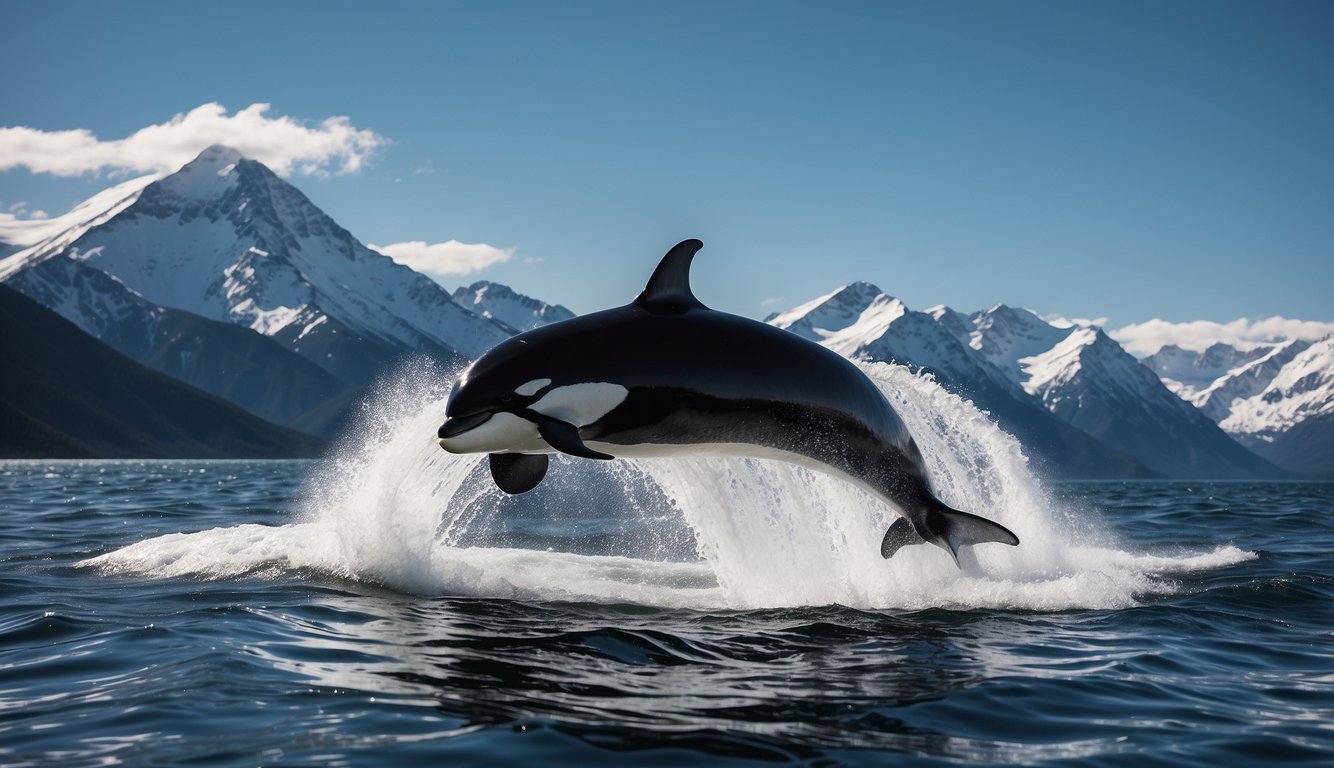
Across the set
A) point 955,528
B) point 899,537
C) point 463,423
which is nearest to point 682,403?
point 463,423

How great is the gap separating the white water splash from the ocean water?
0.19 feet

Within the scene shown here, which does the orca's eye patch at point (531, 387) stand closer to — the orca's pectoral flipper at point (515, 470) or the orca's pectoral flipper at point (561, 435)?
the orca's pectoral flipper at point (561, 435)

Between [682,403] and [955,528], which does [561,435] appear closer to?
[682,403]

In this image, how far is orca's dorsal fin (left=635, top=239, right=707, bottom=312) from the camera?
11.9 metres

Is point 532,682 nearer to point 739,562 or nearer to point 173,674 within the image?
point 173,674

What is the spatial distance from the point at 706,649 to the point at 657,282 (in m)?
3.74

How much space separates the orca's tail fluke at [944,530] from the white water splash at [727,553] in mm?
899

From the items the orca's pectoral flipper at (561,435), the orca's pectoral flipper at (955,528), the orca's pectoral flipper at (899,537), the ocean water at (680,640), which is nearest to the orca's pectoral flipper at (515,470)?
the orca's pectoral flipper at (561,435)

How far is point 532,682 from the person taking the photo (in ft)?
29.7

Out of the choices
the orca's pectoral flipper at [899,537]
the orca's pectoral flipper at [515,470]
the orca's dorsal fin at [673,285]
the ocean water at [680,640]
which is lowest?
the ocean water at [680,640]

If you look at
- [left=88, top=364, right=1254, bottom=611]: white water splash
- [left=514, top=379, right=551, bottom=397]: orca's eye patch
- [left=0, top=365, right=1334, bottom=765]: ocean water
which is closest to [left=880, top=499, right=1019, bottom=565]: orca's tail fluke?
[left=0, top=365, right=1334, bottom=765]: ocean water

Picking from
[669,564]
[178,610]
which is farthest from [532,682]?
[669,564]

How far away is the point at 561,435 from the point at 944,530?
511cm

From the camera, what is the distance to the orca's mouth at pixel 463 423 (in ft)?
35.0
